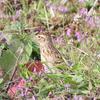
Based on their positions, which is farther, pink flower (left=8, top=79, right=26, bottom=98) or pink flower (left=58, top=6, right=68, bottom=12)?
pink flower (left=58, top=6, right=68, bottom=12)

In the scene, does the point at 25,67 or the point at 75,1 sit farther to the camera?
the point at 75,1

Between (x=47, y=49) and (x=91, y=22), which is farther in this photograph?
(x=91, y=22)

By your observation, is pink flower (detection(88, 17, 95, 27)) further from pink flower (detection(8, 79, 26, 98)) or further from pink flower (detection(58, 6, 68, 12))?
pink flower (detection(8, 79, 26, 98))

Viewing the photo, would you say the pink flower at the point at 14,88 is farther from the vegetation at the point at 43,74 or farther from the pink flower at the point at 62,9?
the pink flower at the point at 62,9

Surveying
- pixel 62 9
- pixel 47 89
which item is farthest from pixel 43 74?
pixel 62 9

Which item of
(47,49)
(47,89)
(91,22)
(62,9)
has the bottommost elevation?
(47,89)

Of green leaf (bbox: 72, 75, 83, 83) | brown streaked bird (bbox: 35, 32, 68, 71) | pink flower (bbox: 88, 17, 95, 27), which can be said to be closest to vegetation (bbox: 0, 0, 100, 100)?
green leaf (bbox: 72, 75, 83, 83)

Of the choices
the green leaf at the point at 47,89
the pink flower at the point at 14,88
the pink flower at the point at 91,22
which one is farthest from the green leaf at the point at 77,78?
the pink flower at the point at 91,22

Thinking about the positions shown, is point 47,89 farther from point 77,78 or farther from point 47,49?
point 47,49

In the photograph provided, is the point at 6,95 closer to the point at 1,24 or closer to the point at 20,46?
the point at 20,46

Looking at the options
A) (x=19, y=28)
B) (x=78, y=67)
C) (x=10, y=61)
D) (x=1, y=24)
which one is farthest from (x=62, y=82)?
(x=1, y=24)

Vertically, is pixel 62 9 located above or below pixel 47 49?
above
